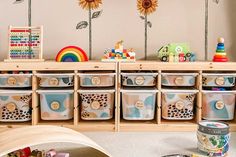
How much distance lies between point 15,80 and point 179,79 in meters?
1.00

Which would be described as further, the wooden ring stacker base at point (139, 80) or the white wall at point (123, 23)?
the white wall at point (123, 23)

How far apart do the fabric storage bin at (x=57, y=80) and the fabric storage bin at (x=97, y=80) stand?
0.07 metres

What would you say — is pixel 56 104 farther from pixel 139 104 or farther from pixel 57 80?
pixel 139 104

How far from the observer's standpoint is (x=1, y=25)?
2.22 m

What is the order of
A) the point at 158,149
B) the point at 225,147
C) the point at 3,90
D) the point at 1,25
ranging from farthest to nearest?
the point at 1,25, the point at 3,90, the point at 158,149, the point at 225,147

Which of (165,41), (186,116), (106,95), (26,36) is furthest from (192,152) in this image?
(26,36)

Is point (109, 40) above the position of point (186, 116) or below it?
above

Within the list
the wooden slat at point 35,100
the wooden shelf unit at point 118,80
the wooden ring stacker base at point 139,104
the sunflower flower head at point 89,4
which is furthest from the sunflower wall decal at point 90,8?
the wooden ring stacker base at point 139,104

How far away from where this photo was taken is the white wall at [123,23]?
87.6 inches

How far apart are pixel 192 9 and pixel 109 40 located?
0.63 meters

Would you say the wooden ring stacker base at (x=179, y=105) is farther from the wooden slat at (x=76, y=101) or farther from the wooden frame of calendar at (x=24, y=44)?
the wooden frame of calendar at (x=24, y=44)

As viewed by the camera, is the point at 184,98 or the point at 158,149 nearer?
the point at 158,149

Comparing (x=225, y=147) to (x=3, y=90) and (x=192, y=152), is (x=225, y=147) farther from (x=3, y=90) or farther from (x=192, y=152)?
(x=3, y=90)

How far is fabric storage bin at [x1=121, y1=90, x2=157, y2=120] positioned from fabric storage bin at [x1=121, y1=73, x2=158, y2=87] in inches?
2.3
